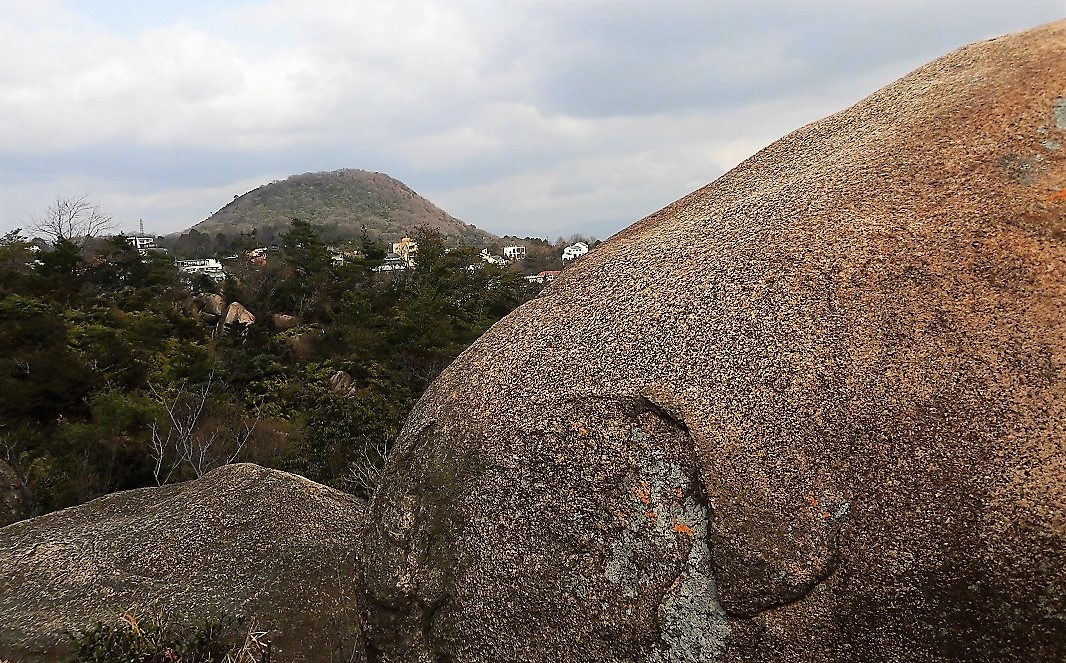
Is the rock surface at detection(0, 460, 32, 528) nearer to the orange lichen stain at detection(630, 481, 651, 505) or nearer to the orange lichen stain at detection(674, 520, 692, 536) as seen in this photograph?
the orange lichen stain at detection(630, 481, 651, 505)

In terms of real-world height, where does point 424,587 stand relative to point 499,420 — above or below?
below

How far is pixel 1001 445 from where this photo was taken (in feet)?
8.07

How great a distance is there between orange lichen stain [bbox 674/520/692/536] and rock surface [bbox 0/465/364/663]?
2.95 metres

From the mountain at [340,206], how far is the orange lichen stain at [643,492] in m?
105

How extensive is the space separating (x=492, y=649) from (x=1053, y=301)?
2.32 m

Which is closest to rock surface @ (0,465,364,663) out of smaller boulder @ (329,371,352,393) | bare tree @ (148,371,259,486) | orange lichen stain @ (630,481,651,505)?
orange lichen stain @ (630,481,651,505)

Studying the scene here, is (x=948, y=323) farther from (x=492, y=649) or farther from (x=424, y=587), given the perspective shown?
(x=424, y=587)

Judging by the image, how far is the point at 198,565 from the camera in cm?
573

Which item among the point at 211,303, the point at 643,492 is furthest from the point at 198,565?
the point at 211,303

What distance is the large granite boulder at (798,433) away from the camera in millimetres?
2471

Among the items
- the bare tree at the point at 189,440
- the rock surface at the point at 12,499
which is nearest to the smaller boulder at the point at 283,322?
the bare tree at the point at 189,440

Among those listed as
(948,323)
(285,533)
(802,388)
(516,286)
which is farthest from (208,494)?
(516,286)

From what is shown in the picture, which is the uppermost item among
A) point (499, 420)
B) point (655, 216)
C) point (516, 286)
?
point (655, 216)

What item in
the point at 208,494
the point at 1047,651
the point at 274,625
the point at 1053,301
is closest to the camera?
the point at 1047,651
